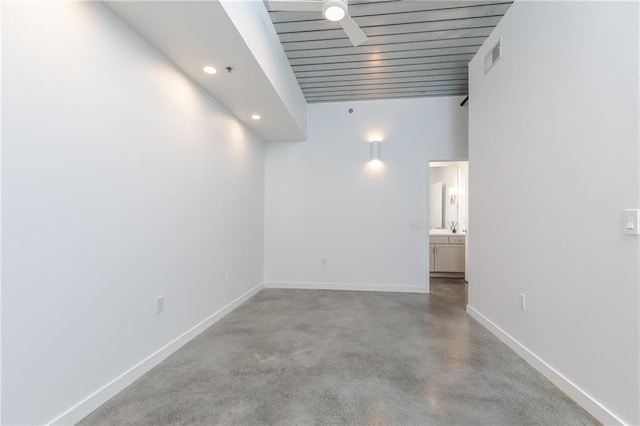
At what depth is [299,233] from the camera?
15.7 feet

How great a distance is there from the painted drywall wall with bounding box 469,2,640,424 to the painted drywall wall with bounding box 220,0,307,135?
6.94ft

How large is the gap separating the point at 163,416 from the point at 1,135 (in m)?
1.58

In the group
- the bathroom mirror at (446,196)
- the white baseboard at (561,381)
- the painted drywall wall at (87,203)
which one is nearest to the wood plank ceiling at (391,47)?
the painted drywall wall at (87,203)

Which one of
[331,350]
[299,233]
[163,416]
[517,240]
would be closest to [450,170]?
[299,233]

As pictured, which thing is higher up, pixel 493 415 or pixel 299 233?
pixel 299 233

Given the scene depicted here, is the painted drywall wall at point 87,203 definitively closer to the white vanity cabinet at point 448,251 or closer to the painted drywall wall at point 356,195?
the painted drywall wall at point 356,195

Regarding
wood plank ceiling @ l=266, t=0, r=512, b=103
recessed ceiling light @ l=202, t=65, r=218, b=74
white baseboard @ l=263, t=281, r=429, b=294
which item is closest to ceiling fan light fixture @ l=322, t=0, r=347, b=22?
wood plank ceiling @ l=266, t=0, r=512, b=103

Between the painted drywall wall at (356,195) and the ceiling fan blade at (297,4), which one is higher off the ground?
the ceiling fan blade at (297,4)

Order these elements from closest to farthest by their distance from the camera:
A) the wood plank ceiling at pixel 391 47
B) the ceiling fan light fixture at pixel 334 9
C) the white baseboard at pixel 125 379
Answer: the white baseboard at pixel 125 379
the ceiling fan light fixture at pixel 334 9
the wood plank ceiling at pixel 391 47

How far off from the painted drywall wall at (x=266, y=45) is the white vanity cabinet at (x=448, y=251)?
3.29m

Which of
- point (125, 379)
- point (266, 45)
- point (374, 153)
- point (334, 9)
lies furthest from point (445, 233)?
point (125, 379)

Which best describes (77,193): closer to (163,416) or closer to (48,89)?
(48,89)

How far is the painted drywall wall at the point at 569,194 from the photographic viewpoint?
1517mm

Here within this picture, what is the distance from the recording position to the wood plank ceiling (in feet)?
8.82
